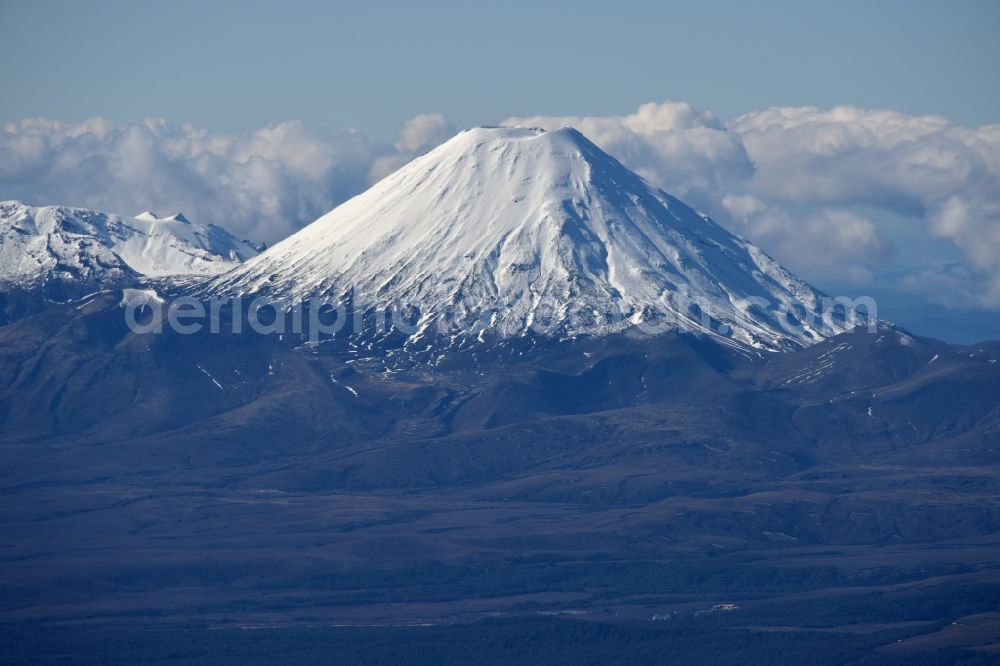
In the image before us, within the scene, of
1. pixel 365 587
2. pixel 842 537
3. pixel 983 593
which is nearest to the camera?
pixel 983 593

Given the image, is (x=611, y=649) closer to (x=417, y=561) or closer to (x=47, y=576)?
(x=417, y=561)

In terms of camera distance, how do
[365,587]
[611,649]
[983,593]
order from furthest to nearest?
[365,587] < [983,593] < [611,649]

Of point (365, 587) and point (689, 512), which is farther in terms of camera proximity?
point (689, 512)

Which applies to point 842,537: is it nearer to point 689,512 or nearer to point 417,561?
point 689,512

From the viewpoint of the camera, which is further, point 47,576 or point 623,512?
point 623,512

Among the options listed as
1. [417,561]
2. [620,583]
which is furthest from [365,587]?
[620,583]

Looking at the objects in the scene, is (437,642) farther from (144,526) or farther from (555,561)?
(144,526)

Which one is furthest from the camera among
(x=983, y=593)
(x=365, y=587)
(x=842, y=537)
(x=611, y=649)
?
(x=842, y=537)

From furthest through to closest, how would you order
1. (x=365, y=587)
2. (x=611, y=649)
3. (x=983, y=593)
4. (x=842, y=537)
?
(x=842, y=537) → (x=365, y=587) → (x=983, y=593) → (x=611, y=649)

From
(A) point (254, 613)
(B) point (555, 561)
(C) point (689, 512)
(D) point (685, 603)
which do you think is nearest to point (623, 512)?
(C) point (689, 512)
